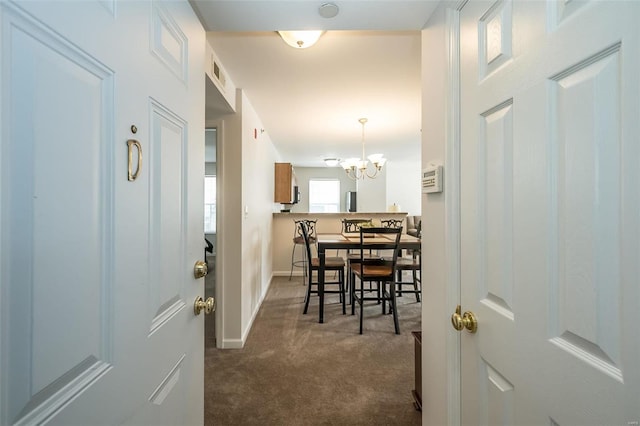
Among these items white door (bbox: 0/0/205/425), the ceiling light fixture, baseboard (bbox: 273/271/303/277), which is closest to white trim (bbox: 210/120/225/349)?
the ceiling light fixture

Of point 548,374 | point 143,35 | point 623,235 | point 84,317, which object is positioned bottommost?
point 548,374

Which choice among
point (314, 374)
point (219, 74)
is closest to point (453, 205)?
point (314, 374)

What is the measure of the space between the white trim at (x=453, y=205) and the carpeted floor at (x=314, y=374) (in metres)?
0.86

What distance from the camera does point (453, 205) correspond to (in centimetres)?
102

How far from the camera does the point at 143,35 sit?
0.68 meters

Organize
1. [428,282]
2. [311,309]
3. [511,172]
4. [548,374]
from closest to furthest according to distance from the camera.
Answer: [548,374]
[511,172]
[428,282]
[311,309]

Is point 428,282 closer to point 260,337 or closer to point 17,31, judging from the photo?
point 17,31

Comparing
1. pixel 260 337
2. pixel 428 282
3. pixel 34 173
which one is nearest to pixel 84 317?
pixel 34 173

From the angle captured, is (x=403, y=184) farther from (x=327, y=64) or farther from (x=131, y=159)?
(x=131, y=159)

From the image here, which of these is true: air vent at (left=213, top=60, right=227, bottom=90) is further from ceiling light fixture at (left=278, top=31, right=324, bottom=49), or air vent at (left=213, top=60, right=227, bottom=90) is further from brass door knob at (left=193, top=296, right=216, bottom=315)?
brass door knob at (left=193, top=296, right=216, bottom=315)

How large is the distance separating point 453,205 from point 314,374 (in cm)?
172

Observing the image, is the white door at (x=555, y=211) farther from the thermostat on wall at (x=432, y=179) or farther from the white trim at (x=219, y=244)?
the white trim at (x=219, y=244)

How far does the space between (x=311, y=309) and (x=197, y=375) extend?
2540mm

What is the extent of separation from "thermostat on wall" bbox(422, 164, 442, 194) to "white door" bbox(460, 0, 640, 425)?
0.21m
